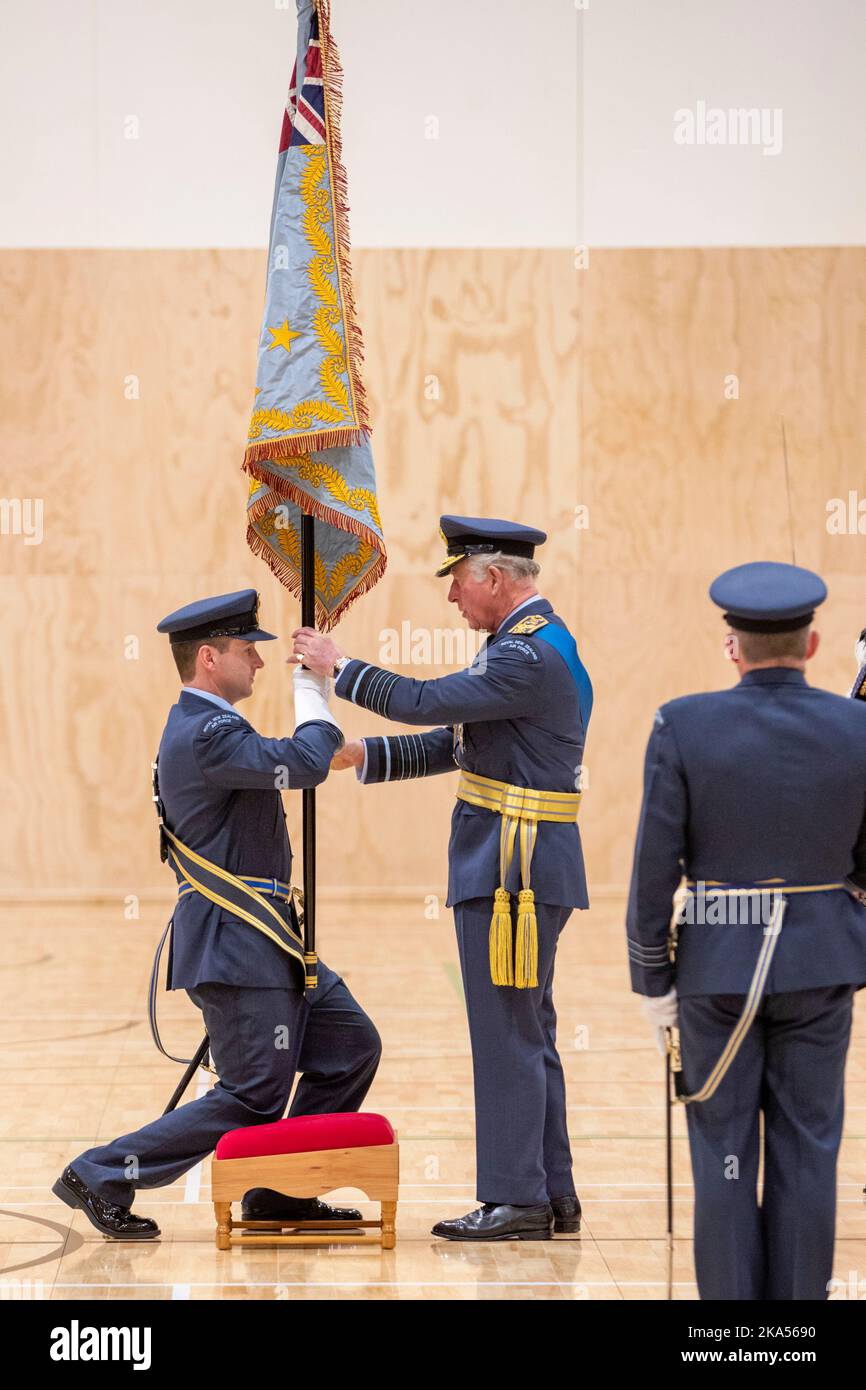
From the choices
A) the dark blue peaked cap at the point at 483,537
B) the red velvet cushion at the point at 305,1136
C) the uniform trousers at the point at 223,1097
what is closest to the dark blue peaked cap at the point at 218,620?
the dark blue peaked cap at the point at 483,537

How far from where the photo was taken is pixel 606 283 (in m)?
8.88

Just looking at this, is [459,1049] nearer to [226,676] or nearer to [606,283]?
[226,676]

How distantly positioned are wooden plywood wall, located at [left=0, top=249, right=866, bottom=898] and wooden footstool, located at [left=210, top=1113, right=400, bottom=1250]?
207 inches

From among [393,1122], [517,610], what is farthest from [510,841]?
[393,1122]

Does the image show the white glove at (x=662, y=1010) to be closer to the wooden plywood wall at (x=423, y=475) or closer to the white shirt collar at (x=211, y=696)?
the white shirt collar at (x=211, y=696)

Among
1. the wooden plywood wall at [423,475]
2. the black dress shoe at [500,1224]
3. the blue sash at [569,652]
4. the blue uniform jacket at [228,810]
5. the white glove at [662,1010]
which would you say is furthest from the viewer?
the wooden plywood wall at [423,475]

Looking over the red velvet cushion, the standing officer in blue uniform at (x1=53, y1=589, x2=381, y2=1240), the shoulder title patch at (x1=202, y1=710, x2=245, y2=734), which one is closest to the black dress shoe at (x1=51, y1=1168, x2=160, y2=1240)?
the standing officer in blue uniform at (x1=53, y1=589, x2=381, y2=1240)

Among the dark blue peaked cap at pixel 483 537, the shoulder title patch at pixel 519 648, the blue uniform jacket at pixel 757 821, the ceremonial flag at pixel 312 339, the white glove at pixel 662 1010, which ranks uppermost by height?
the ceremonial flag at pixel 312 339

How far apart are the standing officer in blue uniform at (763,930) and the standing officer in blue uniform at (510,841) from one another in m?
0.91

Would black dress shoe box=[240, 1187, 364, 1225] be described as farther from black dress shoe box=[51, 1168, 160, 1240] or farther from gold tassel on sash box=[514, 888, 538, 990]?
gold tassel on sash box=[514, 888, 538, 990]

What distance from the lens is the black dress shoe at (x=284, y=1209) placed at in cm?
370

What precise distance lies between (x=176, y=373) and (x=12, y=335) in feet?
3.15

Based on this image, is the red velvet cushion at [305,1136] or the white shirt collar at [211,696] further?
the white shirt collar at [211,696]
